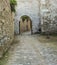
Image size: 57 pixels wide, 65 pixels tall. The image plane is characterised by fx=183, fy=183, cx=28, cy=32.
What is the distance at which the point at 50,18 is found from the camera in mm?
18734

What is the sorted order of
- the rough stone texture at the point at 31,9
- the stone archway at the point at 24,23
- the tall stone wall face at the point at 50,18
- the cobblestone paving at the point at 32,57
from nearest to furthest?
the cobblestone paving at the point at 32,57 → the tall stone wall face at the point at 50,18 → the rough stone texture at the point at 31,9 → the stone archway at the point at 24,23

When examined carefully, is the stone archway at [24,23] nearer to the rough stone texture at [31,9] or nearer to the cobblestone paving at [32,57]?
the rough stone texture at [31,9]

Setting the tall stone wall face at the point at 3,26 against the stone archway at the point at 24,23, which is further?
the stone archway at the point at 24,23

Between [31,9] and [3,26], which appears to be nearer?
[3,26]

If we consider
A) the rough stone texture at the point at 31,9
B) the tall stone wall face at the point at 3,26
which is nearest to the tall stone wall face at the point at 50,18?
the rough stone texture at the point at 31,9

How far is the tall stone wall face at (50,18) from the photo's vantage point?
18.6 metres

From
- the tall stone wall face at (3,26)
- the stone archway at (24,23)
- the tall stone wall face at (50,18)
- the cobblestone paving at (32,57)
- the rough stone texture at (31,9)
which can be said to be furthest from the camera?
the stone archway at (24,23)

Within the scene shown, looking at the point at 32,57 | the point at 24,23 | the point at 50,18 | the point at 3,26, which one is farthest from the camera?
the point at 24,23

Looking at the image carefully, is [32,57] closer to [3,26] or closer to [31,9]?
[3,26]

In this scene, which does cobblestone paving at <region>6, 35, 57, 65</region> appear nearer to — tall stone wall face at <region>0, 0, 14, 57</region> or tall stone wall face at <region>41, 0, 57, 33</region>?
tall stone wall face at <region>0, 0, 14, 57</region>

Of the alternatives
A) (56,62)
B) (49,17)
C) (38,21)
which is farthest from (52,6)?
(56,62)

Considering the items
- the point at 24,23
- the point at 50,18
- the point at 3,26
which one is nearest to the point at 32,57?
the point at 3,26

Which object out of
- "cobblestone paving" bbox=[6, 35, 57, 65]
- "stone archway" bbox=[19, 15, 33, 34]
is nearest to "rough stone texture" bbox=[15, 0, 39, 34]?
"stone archway" bbox=[19, 15, 33, 34]

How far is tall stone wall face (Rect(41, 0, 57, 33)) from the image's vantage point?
61.1ft
